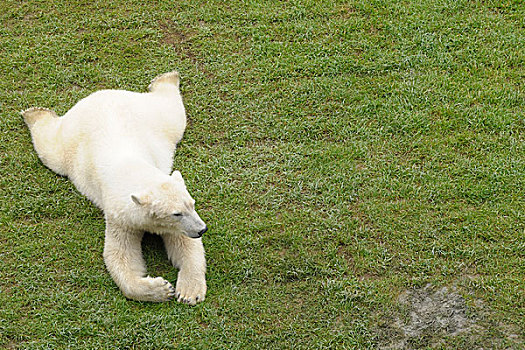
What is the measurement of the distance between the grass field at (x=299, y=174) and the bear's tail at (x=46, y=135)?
14 cm

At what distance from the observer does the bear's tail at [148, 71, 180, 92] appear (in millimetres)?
6703

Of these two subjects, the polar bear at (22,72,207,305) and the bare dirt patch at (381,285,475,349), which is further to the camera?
the polar bear at (22,72,207,305)

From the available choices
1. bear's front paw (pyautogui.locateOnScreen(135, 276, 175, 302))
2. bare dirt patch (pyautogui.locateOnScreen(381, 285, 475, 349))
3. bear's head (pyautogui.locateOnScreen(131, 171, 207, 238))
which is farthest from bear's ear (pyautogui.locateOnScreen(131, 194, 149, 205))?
bare dirt patch (pyautogui.locateOnScreen(381, 285, 475, 349))

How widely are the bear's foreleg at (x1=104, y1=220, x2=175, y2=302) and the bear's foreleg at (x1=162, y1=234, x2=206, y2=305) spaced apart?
0.35 ft

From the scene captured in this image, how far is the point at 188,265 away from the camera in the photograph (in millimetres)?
5164

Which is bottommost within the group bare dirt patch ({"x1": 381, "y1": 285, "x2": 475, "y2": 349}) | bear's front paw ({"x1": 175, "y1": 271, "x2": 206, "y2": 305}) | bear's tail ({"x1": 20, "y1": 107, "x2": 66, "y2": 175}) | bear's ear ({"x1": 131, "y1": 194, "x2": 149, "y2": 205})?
bear's front paw ({"x1": 175, "y1": 271, "x2": 206, "y2": 305})

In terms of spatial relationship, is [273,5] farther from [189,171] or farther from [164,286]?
[164,286]

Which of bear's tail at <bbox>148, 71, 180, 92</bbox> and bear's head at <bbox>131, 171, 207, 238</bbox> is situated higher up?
bear's tail at <bbox>148, 71, 180, 92</bbox>

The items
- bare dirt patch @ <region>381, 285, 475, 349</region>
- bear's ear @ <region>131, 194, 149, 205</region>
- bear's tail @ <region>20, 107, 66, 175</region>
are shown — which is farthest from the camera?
bear's tail @ <region>20, 107, 66, 175</region>

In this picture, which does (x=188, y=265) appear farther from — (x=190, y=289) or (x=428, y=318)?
(x=428, y=318)

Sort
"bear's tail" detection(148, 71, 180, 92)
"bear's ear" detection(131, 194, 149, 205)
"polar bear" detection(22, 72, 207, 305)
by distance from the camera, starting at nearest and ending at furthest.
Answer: "bear's ear" detection(131, 194, 149, 205)
"polar bear" detection(22, 72, 207, 305)
"bear's tail" detection(148, 71, 180, 92)

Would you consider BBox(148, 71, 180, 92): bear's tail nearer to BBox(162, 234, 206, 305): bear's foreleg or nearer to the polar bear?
the polar bear

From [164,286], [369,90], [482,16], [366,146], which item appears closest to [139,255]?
[164,286]

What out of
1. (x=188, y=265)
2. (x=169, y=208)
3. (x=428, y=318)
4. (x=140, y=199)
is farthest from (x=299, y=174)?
(x=428, y=318)
